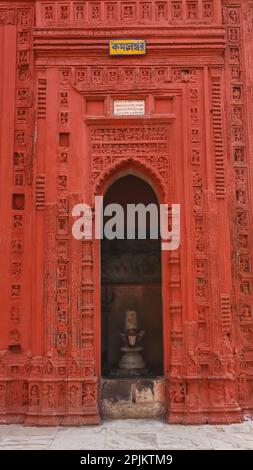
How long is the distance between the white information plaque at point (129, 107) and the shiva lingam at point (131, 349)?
11.1 ft

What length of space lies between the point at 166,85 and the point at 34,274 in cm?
369

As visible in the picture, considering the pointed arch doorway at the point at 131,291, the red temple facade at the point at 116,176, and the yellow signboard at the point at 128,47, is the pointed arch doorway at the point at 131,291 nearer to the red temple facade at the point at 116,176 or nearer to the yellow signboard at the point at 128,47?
the red temple facade at the point at 116,176

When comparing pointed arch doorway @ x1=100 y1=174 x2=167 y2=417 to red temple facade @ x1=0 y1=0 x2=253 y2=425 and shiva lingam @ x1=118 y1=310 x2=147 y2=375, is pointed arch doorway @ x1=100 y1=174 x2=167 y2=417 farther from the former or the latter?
red temple facade @ x1=0 y1=0 x2=253 y2=425

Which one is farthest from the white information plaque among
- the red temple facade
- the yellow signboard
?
the yellow signboard

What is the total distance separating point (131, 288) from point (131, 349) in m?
1.42

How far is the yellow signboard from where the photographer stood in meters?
7.50

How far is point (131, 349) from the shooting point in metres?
8.06

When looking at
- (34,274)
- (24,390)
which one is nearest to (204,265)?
(34,274)

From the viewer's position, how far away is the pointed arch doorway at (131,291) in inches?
342

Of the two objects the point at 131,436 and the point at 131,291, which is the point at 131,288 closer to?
the point at 131,291

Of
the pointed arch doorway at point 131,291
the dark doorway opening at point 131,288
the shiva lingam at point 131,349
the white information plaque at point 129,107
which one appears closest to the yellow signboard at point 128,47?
the white information plaque at point 129,107

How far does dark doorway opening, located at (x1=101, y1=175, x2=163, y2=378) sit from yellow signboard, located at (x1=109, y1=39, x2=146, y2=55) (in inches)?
96.0

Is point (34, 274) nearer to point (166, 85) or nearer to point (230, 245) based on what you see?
point (230, 245)

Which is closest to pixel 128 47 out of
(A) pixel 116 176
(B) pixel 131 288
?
(A) pixel 116 176
